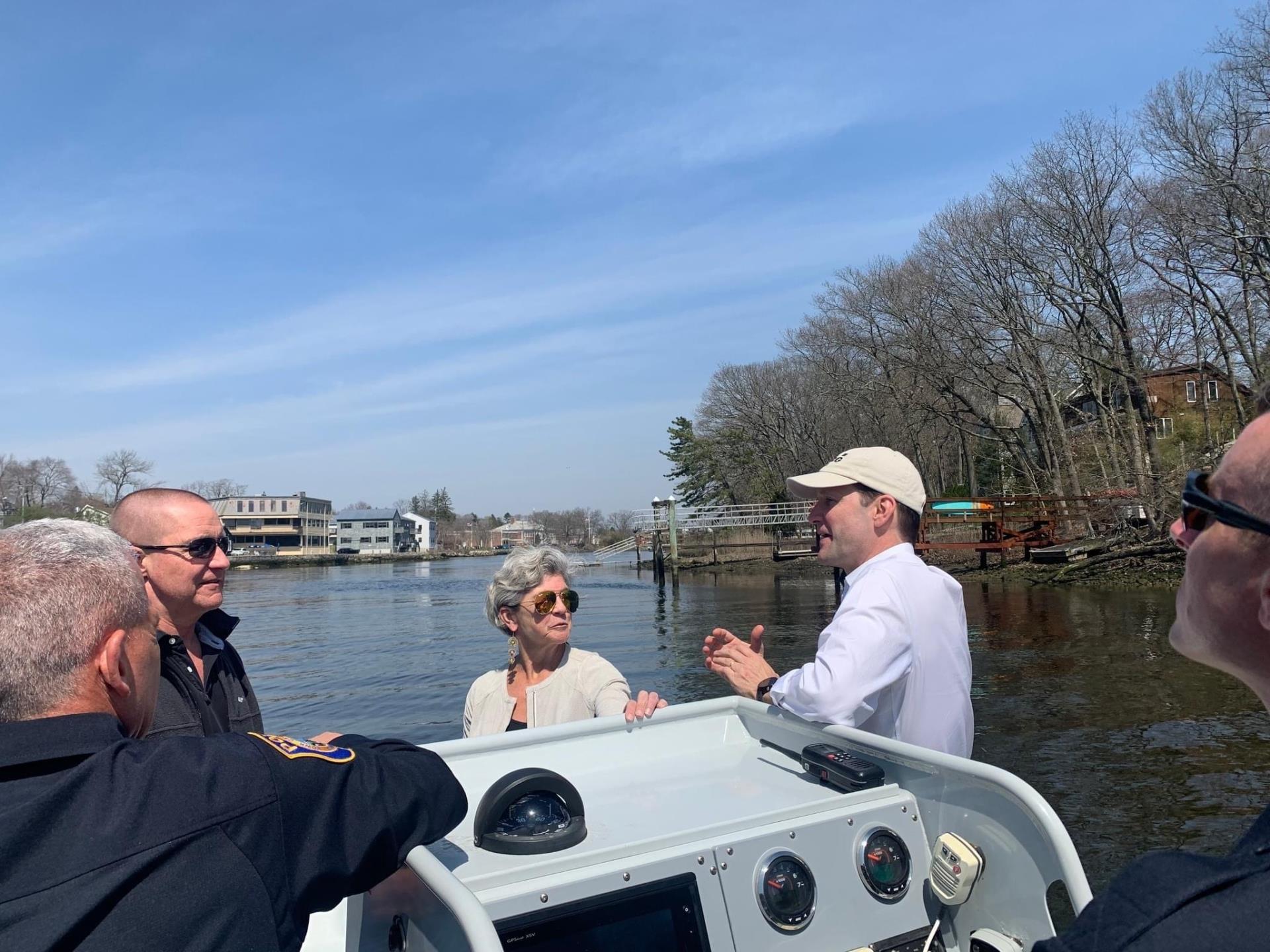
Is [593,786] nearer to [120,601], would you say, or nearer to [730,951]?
[730,951]

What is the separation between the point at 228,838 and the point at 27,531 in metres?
0.66

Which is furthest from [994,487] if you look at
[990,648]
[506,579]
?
[506,579]

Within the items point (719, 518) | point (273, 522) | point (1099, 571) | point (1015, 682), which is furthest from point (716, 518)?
point (273, 522)

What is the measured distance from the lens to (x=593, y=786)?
2764mm

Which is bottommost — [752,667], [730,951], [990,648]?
[990,648]

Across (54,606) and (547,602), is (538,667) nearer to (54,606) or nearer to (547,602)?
(547,602)

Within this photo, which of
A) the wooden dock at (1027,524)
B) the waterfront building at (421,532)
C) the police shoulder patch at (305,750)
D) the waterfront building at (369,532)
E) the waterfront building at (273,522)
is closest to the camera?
the police shoulder patch at (305,750)

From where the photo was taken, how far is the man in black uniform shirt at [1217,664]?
946 mm

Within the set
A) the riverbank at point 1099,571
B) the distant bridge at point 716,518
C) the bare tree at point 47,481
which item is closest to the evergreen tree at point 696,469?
the distant bridge at point 716,518

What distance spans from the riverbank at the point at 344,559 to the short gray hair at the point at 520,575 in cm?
9012

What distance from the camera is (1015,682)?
516 inches

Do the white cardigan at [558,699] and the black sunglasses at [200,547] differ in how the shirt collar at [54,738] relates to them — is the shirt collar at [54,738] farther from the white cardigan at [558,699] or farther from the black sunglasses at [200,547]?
the white cardigan at [558,699]

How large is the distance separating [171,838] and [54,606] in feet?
1.45

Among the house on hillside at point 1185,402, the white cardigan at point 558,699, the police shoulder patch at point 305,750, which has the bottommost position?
the white cardigan at point 558,699
